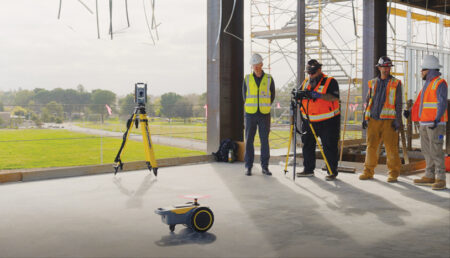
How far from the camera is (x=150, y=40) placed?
6.88 ft

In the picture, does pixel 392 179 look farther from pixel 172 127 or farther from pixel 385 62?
pixel 172 127

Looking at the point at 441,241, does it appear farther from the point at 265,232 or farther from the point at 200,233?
the point at 200,233

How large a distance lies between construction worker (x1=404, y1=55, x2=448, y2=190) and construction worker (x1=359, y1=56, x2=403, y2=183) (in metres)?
0.38

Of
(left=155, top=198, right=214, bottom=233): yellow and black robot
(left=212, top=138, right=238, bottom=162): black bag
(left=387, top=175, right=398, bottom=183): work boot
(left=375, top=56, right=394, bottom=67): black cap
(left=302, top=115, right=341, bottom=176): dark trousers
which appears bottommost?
(left=387, top=175, right=398, bottom=183): work boot

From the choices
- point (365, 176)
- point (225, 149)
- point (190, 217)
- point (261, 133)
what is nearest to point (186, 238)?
point (190, 217)

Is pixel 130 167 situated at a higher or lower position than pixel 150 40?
lower

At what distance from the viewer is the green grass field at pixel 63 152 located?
1221 inches

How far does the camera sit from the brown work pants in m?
6.14

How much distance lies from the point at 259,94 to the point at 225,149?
1.86 metres

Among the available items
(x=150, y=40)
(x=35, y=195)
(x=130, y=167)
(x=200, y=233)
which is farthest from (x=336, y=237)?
(x=130, y=167)

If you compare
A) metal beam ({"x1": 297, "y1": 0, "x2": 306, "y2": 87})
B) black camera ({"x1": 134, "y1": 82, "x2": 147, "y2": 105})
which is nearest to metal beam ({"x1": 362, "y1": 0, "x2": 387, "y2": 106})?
metal beam ({"x1": 297, "y1": 0, "x2": 306, "y2": 87})

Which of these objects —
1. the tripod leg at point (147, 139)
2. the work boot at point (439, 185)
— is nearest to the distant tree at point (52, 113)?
the tripod leg at point (147, 139)

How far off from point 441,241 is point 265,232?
1291 mm

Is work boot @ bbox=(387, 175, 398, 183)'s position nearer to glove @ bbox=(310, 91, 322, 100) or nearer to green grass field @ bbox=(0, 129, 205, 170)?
glove @ bbox=(310, 91, 322, 100)
